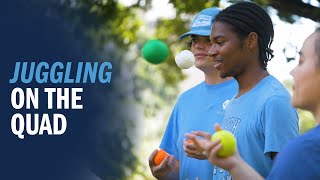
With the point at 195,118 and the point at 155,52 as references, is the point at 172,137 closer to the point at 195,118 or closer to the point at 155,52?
the point at 195,118

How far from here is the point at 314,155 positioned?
7.34 feet

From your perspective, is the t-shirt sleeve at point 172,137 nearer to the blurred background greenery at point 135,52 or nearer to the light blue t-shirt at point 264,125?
the light blue t-shirt at point 264,125

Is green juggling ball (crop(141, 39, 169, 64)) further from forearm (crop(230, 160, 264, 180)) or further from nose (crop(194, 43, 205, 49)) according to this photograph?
forearm (crop(230, 160, 264, 180))

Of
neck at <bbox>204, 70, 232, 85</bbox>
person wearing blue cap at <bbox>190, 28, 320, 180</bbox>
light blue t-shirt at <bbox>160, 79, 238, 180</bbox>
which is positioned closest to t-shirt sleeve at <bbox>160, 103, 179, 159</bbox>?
light blue t-shirt at <bbox>160, 79, 238, 180</bbox>

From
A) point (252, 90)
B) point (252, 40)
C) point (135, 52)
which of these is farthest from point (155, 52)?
point (135, 52)

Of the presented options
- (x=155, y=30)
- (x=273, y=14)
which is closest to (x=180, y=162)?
(x=273, y=14)

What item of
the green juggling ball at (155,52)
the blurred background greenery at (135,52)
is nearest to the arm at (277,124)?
the green juggling ball at (155,52)

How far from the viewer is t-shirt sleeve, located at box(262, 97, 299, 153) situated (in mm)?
3137

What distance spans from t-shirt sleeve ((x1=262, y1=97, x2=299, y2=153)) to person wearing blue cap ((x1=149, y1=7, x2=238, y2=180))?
0.74m

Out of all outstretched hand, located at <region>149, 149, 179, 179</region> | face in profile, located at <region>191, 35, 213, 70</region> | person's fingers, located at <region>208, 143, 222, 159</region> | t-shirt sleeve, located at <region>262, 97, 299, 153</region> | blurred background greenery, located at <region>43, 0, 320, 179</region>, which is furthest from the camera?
blurred background greenery, located at <region>43, 0, 320, 179</region>

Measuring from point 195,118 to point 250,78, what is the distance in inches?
27.3

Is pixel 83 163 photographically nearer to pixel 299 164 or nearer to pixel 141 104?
pixel 141 104

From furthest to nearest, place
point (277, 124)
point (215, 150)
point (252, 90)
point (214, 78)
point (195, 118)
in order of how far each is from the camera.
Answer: point (214, 78) → point (195, 118) → point (252, 90) → point (277, 124) → point (215, 150)

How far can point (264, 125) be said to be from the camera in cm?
322
